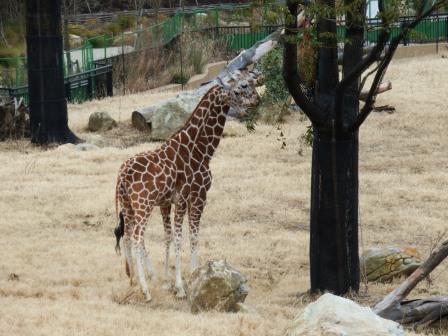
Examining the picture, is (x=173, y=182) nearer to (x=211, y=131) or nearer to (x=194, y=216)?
(x=194, y=216)

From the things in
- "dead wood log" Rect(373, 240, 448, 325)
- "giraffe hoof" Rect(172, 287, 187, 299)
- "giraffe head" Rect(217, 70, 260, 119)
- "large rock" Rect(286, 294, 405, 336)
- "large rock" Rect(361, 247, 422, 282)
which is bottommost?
"large rock" Rect(361, 247, 422, 282)

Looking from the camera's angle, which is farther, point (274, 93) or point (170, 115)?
point (274, 93)

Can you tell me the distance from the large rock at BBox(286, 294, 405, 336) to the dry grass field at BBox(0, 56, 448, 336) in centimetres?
110

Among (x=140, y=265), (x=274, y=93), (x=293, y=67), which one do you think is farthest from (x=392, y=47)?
(x=274, y=93)

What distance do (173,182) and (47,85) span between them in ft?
34.4

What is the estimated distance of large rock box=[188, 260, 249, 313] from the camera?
31.3 feet

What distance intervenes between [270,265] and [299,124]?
31.2ft

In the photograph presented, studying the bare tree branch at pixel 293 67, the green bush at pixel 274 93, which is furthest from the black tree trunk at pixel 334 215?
the green bush at pixel 274 93

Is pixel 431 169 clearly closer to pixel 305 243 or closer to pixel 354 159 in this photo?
pixel 305 243

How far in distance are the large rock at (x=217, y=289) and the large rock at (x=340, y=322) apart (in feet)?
6.11

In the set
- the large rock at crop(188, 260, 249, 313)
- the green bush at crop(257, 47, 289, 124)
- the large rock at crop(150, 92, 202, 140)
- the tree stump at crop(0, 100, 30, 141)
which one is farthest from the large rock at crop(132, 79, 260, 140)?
the large rock at crop(188, 260, 249, 313)

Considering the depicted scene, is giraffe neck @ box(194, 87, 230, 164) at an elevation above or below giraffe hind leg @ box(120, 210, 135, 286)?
above

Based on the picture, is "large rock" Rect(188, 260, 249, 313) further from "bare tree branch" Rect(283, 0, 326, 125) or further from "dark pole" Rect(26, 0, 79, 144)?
"dark pole" Rect(26, 0, 79, 144)

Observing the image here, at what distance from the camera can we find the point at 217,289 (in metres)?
9.57
